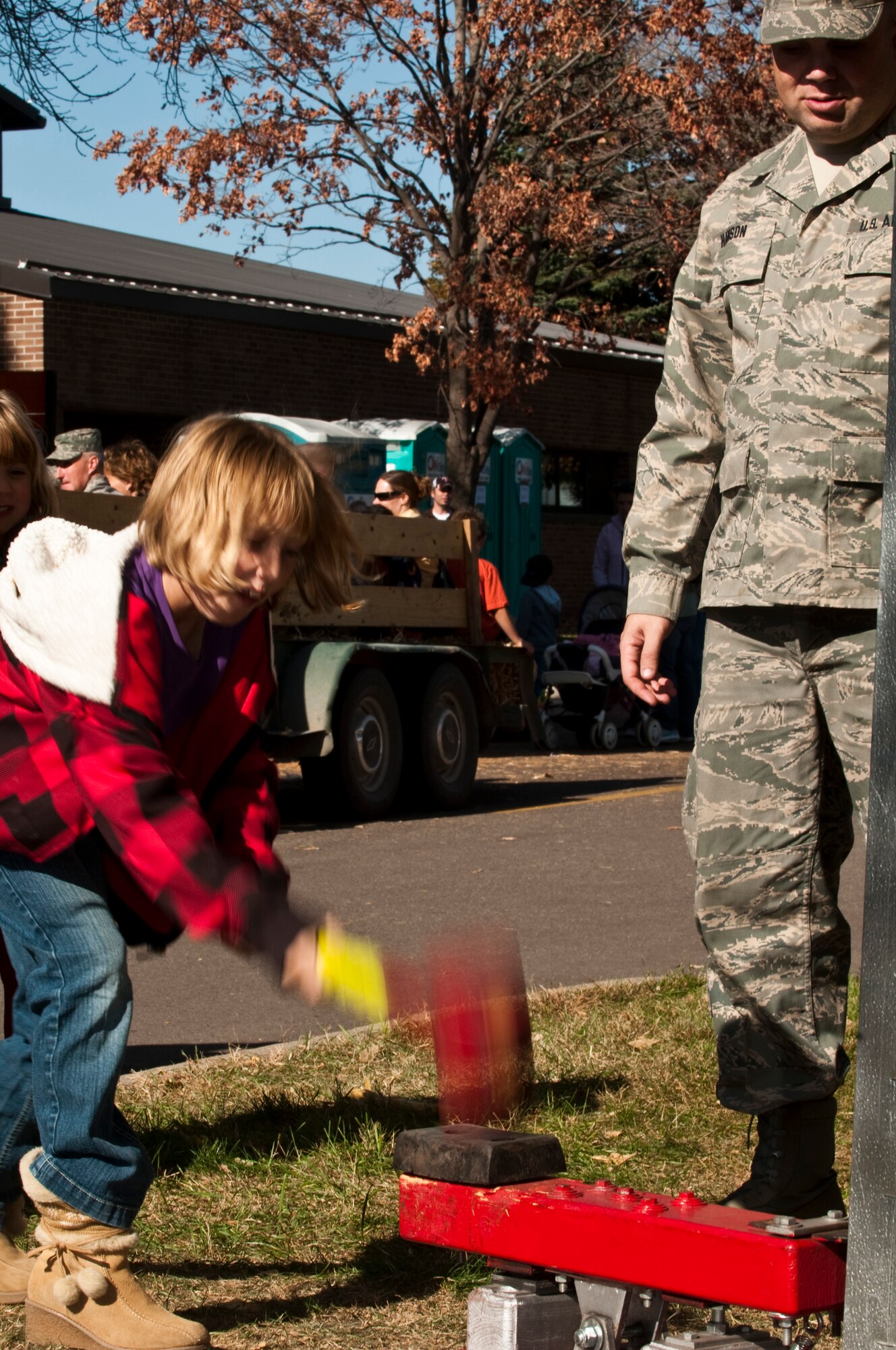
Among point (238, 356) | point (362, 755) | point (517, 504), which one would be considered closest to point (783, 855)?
point (362, 755)

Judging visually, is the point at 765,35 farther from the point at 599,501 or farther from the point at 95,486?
the point at 599,501

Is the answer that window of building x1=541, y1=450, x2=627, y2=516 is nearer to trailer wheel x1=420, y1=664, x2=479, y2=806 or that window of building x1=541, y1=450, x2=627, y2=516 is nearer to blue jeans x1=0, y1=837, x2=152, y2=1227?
trailer wheel x1=420, y1=664, x2=479, y2=806

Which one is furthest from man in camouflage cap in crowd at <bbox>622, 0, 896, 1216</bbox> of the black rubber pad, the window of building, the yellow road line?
the window of building

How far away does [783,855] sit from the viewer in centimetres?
342

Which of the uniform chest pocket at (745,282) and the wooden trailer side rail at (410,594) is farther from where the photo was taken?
the wooden trailer side rail at (410,594)

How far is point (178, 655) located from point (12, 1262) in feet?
4.02

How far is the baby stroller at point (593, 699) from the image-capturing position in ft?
49.4

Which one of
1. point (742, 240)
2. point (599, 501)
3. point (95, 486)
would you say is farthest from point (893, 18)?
point (599, 501)

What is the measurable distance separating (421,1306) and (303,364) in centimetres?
2243

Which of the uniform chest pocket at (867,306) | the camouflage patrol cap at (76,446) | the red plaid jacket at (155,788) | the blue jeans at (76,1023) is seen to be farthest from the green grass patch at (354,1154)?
the camouflage patrol cap at (76,446)

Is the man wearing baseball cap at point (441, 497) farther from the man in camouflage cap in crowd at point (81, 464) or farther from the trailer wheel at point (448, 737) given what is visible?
the man in camouflage cap in crowd at point (81, 464)

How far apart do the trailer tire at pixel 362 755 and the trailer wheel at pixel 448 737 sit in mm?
297

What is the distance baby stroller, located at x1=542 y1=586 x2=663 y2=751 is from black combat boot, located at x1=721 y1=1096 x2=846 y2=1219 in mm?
11229

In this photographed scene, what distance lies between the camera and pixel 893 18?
11.1ft
